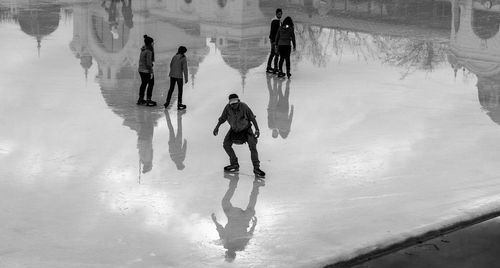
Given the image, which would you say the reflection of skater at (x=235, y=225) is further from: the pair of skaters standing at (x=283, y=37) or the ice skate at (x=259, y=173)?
the pair of skaters standing at (x=283, y=37)

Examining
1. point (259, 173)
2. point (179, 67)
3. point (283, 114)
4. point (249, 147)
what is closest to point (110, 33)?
point (179, 67)

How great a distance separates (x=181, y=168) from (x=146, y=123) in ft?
11.6

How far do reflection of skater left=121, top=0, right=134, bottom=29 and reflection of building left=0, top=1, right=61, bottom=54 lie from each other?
8.37ft

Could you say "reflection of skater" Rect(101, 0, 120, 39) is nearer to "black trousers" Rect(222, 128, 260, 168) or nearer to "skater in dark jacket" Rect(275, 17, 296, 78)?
"skater in dark jacket" Rect(275, 17, 296, 78)

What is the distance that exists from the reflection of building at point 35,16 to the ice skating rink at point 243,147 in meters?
0.34

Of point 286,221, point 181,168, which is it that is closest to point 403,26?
point 181,168

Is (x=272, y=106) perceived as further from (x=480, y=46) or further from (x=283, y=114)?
(x=480, y=46)

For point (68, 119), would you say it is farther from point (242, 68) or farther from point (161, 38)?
point (161, 38)

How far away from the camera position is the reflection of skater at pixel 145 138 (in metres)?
17.9

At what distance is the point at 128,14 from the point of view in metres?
38.8

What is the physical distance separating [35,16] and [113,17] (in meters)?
2.96

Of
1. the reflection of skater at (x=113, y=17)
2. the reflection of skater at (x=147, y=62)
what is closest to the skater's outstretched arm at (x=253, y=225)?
the reflection of skater at (x=147, y=62)

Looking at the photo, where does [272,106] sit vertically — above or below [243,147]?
above

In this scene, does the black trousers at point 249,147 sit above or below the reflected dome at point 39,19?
below
